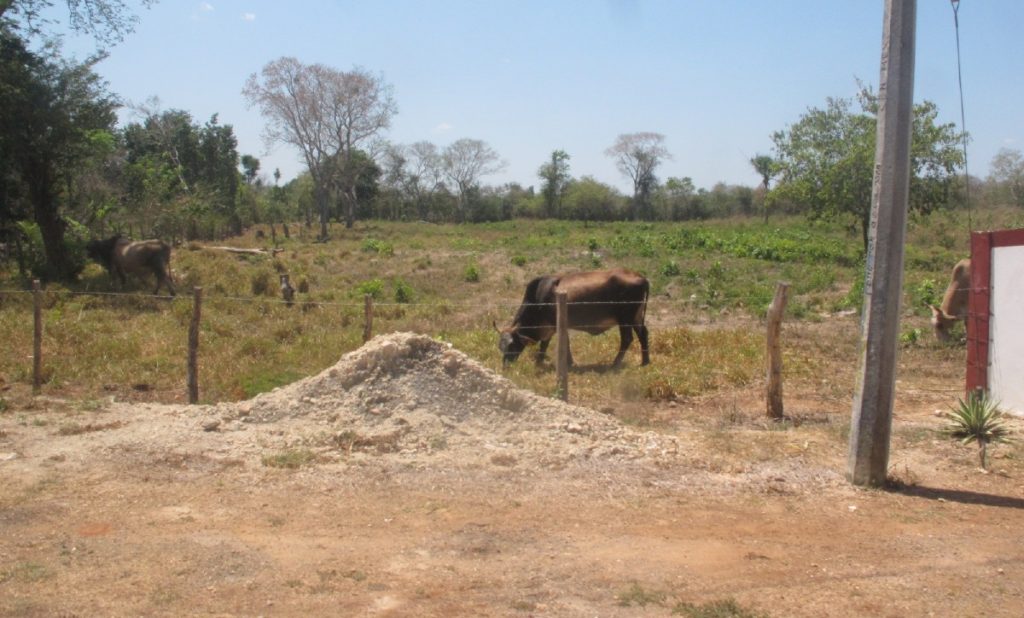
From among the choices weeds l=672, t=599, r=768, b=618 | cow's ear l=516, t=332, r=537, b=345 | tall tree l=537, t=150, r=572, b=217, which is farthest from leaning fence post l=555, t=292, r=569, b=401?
tall tree l=537, t=150, r=572, b=217

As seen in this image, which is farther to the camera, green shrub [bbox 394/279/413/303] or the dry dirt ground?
green shrub [bbox 394/279/413/303]

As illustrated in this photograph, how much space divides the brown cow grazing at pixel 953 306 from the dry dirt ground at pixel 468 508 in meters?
3.99

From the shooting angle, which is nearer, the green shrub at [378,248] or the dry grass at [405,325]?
the dry grass at [405,325]

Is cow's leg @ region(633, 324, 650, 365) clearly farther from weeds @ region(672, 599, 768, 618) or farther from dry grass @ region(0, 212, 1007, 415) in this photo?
weeds @ region(672, 599, 768, 618)

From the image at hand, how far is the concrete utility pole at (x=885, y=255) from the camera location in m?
7.22

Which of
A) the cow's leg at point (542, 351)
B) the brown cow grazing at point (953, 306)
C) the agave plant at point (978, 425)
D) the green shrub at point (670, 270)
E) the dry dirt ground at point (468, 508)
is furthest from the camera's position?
the green shrub at point (670, 270)

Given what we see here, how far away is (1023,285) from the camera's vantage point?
9531mm

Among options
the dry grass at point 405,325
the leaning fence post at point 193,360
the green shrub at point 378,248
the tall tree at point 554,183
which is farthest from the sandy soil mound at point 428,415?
the tall tree at point 554,183

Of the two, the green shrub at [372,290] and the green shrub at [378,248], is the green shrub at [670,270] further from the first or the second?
the green shrub at [378,248]

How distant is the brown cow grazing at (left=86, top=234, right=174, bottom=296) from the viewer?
20.7m

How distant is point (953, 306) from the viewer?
14000mm

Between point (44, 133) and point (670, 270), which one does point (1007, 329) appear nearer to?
point (670, 270)

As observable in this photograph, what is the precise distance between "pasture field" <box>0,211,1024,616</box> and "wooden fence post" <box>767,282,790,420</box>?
0.25 meters

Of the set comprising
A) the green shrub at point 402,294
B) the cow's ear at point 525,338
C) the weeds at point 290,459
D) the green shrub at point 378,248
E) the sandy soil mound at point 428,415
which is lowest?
the weeds at point 290,459
